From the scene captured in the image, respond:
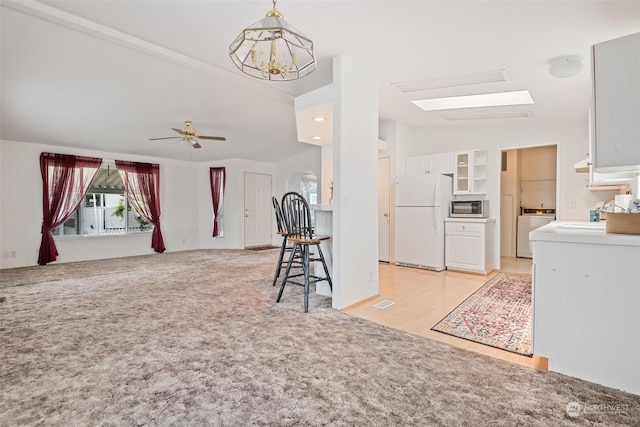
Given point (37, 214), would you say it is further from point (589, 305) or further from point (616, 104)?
point (616, 104)

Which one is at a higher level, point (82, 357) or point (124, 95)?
point (124, 95)

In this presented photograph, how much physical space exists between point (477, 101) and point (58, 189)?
7194 mm

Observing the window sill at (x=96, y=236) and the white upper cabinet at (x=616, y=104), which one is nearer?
the white upper cabinet at (x=616, y=104)

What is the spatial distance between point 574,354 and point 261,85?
14.2 feet

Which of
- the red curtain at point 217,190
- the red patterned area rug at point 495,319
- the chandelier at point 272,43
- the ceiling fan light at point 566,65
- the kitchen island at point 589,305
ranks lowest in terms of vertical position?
the red patterned area rug at point 495,319

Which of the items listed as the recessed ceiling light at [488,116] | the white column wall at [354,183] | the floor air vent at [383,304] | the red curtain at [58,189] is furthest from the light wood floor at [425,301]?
the red curtain at [58,189]

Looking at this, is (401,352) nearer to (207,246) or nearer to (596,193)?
(596,193)

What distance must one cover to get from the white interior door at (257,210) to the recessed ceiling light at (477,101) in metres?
4.81

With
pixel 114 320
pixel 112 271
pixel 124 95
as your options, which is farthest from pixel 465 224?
pixel 112 271

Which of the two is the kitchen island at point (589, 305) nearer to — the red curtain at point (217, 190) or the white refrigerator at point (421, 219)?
the white refrigerator at point (421, 219)

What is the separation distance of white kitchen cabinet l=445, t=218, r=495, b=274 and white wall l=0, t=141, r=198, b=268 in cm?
607

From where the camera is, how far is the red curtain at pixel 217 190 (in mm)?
7512

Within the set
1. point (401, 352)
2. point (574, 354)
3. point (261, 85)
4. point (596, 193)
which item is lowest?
point (401, 352)

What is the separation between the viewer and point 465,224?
4.72 meters
